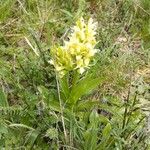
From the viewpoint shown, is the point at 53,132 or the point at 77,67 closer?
the point at 53,132

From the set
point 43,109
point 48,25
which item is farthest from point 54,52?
point 48,25

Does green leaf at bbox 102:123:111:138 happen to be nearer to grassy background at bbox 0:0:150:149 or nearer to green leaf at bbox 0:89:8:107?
grassy background at bbox 0:0:150:149

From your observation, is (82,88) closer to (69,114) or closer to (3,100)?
(69,114)

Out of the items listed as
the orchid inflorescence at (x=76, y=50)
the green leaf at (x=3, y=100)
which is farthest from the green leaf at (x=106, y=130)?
the green leaf at (x=3, y=100)

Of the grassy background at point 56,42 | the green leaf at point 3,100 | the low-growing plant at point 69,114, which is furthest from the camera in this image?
the grassy background at point 56,42

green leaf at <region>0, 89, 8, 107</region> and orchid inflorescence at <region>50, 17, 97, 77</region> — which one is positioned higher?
orchid inflorescence at <region>50, 17, 97, 77</region>

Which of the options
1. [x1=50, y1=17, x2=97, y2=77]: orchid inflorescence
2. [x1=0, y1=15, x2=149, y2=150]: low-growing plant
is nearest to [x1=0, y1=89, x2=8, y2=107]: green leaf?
[x1=0, y1=15, x2=149, y2=150]: low-growing plant

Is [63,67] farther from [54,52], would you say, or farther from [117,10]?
[117,10]

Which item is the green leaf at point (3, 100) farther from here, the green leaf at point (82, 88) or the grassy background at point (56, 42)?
the green leaf at point (82, 88)

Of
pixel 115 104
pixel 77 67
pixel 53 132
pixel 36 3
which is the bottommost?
pixel 115 104

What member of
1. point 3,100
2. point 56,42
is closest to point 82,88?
point 3,100

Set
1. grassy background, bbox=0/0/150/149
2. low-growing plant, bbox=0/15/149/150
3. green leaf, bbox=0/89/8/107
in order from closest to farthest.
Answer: low-growing plant, bbox=0/15/149/150, green leaf, bbox=0/89/8/107, grassy background, bbox=0/0/150/149
